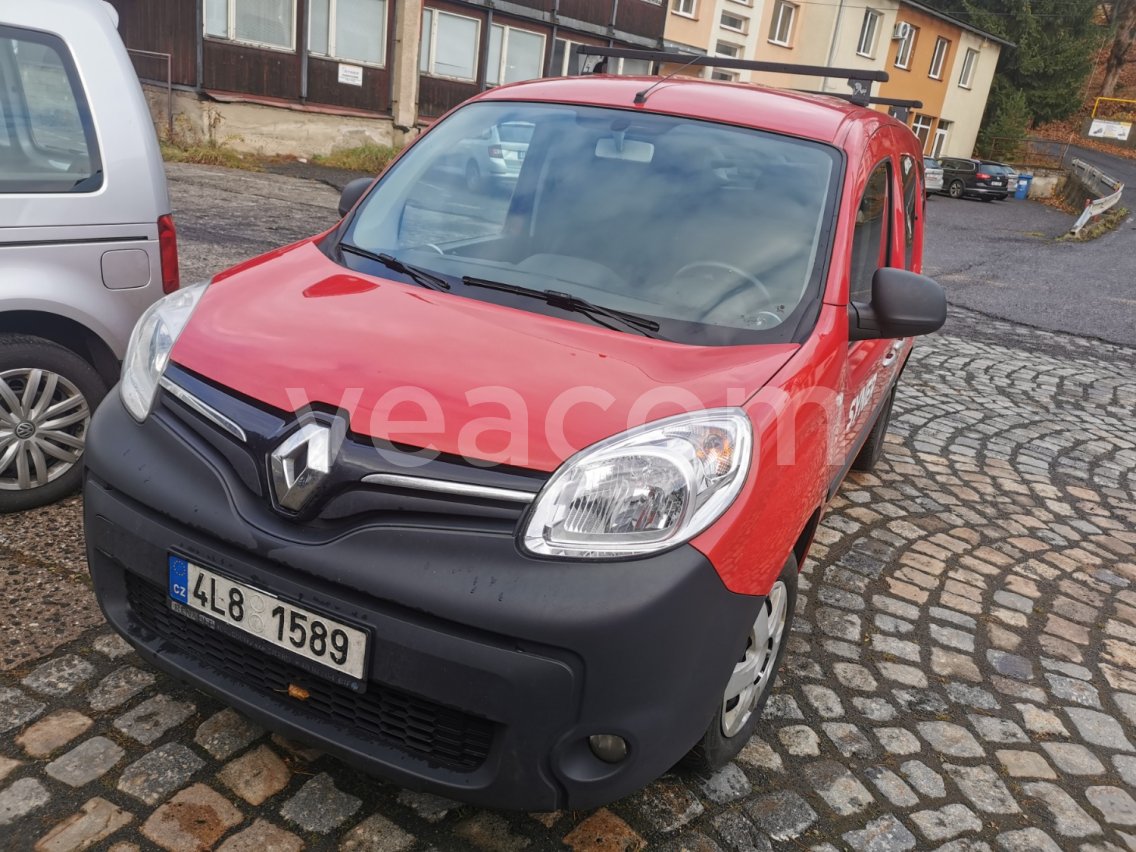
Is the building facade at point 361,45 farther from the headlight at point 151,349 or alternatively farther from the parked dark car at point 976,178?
the headlight at point 151,349

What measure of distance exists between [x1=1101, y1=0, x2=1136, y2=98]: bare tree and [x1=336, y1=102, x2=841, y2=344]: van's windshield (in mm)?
65409

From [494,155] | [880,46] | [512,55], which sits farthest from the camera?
[880,46]

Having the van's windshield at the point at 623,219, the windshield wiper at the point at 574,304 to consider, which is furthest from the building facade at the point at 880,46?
the windshield wiper at the point at 574,304

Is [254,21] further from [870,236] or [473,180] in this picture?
[870,236]

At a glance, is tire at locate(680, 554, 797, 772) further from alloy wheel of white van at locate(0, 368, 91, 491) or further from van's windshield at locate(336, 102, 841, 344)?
alloy wheel of white van at locate(0, 368, 91, 491)

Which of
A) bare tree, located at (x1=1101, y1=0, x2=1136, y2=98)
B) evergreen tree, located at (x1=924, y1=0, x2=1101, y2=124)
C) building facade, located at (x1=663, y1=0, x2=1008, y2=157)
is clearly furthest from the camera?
bare tree, located at (x1=1101, y1=0, x2=1136, y2=98)

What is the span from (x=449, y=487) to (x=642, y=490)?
1.34ft

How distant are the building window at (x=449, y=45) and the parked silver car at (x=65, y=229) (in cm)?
2019

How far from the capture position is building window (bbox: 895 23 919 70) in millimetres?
37375

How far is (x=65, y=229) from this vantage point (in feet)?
10.6

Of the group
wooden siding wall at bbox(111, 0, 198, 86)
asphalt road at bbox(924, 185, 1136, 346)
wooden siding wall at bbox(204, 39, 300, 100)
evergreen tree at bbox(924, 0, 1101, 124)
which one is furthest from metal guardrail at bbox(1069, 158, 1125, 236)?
wooden siding wall at bbox(111, 0, 198, 86)

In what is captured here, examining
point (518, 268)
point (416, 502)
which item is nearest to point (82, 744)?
point (416, 502)

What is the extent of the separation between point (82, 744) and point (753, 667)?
1788 millimetres

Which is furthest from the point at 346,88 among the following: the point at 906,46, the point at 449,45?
the point at 906,46
